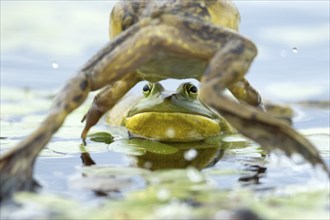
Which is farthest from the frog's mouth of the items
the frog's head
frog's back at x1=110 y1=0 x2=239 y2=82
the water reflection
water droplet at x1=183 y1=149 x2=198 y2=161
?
frog's back at x1=110 y1=0 x2=239 y2=82

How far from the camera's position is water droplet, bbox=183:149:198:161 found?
4262 mm

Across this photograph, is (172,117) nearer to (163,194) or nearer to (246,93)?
(246,93)

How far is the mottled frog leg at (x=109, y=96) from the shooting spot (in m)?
4.32

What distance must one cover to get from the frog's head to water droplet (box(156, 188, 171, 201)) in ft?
6.53

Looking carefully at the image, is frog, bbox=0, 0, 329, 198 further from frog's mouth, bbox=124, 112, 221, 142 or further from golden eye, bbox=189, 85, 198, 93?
golden eye, bbox=189, 85, 198, 93

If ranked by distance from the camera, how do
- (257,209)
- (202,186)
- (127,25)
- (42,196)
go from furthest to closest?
(127,25) → (202,186) → (42,196) → (257,209)

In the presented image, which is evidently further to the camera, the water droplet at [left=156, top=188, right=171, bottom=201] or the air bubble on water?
the air bubble on water

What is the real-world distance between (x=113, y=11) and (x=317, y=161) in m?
1.33

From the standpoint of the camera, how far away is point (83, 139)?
5055 mm

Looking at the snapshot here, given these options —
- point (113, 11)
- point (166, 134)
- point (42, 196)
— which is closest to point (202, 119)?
point (166, 134)

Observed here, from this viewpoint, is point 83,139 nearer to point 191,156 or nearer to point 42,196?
point 191,156

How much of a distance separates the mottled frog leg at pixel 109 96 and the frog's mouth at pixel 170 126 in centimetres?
55

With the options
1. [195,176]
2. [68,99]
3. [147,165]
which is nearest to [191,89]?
[147,165]

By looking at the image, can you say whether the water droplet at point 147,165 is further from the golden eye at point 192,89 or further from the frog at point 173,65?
the golden eye at point 192,89
